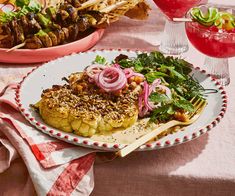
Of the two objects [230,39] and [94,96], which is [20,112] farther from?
[230,39]

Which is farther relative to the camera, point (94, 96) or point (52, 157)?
point (94, 96)

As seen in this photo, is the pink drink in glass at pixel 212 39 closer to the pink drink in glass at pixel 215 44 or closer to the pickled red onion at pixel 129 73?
the pink drink in glass at pixel 215 44

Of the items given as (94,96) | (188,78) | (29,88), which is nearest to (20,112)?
(29,88)

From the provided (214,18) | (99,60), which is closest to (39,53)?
(99,60)

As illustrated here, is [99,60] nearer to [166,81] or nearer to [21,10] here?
[166,81]

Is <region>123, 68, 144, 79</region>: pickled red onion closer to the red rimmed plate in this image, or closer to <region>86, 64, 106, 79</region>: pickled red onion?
<region>86, 64, 106, 79</region>: pickled red onion
